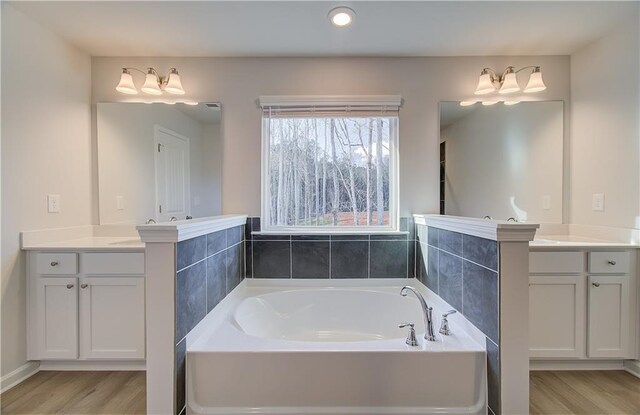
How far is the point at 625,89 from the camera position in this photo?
6.49 feet

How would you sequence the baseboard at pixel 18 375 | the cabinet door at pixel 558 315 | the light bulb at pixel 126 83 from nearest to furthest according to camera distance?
the baseboard at pixel 18 375, the cabinet door at pixel 558 315, the light bulb at pixel 126 83

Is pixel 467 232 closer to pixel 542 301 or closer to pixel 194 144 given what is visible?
pixel 542 301

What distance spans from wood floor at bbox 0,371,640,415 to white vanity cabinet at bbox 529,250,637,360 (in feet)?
0.46

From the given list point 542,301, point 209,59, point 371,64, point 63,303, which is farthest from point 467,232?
point 63,303

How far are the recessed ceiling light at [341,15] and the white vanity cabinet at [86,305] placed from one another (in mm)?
1897

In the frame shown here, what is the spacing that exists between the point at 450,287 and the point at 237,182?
1.69 meters

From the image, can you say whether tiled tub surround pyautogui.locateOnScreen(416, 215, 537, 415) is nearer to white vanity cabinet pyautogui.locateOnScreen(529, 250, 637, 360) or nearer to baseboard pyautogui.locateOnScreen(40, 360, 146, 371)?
white vanity cabinet pyautogui.locateOnScreen(529, 250, 637, 360)

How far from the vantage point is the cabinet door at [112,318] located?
188 cm

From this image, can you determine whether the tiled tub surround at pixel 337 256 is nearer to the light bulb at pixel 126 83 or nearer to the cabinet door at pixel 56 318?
the cabinet door at pixel 56 318

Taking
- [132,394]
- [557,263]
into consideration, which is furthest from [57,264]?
[557,263]

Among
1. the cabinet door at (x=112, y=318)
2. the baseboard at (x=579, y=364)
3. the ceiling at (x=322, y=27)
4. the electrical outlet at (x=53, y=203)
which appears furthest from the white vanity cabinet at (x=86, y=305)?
the baseboard at (x=579, y=364)

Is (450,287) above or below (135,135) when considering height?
below

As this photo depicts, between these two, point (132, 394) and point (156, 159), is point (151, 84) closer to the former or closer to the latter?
point (156, 159)

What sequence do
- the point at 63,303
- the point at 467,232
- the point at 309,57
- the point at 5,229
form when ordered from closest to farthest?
the point at 467,232
the point at 5,229
the point at 63,303
the point at 309,57
